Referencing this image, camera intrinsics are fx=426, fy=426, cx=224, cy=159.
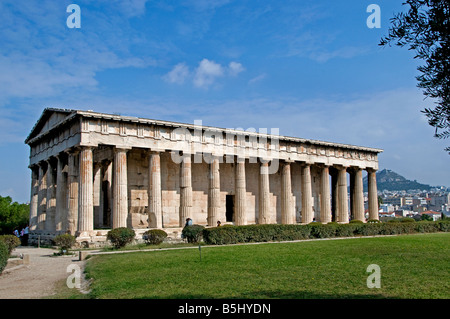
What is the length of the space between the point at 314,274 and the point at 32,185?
110ft

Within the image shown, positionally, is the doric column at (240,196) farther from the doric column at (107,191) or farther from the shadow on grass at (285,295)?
the shadow on grass at (285,295)

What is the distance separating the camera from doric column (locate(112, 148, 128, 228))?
28.8 m

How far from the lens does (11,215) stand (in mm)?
54656

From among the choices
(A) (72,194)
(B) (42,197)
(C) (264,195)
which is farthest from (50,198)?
(C) (264,195)

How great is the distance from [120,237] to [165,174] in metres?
11.5

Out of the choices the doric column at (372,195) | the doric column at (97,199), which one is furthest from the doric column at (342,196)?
→ the doric column at (97,199)

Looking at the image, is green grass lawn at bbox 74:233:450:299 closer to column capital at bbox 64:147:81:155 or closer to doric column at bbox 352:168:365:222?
column capital at bbox 64:147:81:155

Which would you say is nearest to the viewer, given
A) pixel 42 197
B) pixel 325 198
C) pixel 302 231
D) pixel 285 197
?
pixel 302 231

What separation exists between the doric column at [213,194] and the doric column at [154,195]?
4390 millimetres

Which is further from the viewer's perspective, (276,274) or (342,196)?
(342,196)

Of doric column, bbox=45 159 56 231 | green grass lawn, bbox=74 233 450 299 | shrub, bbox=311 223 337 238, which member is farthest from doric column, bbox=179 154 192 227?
green grass lawn, bbox=74 233 450 299

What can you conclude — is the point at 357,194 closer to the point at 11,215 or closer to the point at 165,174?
the point at 165,174

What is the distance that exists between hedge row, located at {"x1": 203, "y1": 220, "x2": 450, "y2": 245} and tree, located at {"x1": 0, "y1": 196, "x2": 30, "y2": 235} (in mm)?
32681

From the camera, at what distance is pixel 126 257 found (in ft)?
61.7
